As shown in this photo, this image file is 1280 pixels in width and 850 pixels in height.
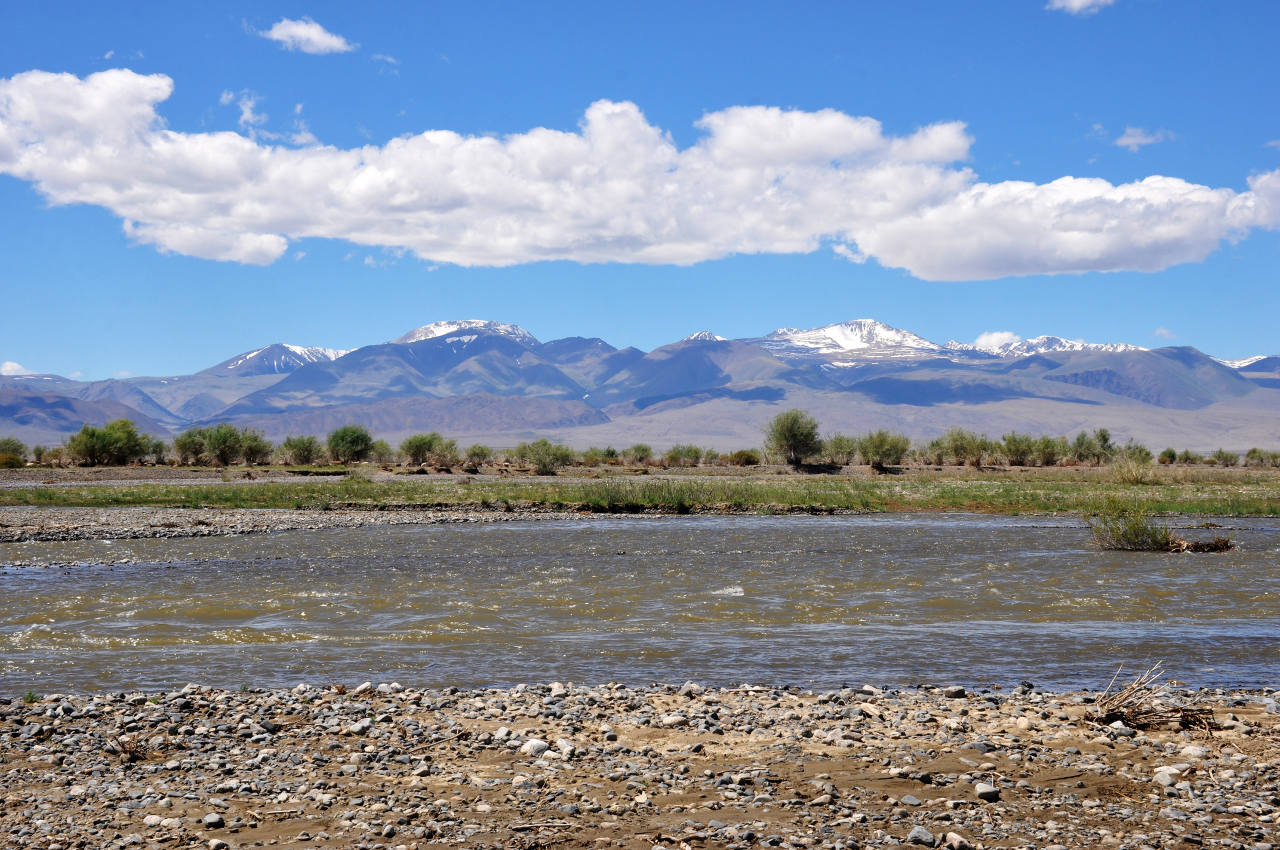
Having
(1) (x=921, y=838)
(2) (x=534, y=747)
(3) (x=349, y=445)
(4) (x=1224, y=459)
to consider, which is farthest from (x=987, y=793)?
(4) (x=1224, y=459)

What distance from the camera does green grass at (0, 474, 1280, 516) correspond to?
4272 cm

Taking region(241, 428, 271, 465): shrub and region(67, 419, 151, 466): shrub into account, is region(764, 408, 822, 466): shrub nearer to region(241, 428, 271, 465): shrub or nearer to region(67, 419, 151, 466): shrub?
region(241, 428, 271, 465): shrub

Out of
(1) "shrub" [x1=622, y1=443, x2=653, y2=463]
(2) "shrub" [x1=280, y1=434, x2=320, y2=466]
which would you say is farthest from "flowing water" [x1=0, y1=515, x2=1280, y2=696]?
(1) "shrub" [x1=622, y1=443, x2=653, y2=463]

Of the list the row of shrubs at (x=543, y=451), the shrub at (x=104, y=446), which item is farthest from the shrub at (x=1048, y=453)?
the shrub at (x=104, y=446)

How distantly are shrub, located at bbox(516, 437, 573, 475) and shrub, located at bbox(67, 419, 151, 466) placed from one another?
30.5 m

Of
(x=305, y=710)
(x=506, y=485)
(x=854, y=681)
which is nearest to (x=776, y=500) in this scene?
(x=506, y=485)

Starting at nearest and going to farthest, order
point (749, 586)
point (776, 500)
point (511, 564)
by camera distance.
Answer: point (749, 586) → point (511, 564) → point (776, 500)

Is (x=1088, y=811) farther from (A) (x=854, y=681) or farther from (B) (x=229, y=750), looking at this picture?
(B) (x=229, y=750)

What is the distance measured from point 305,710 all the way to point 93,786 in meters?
2.57

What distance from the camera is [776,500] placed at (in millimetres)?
45875

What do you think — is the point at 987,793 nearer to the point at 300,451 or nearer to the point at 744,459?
the point at 744,459

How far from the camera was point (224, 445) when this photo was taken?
250ft

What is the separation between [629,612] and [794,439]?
59635mm

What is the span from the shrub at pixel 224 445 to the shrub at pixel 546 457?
23118 millimetres
